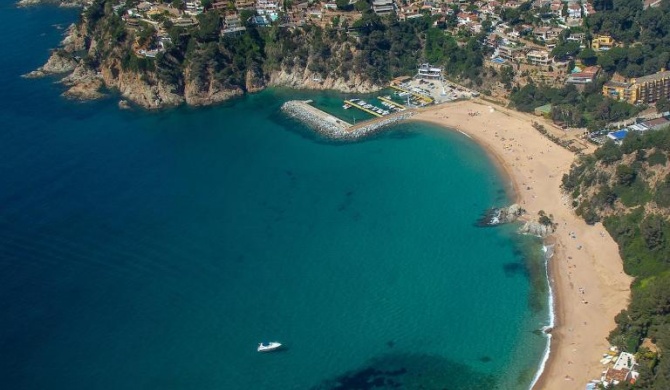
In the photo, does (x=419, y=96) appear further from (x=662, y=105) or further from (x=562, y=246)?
(x=562, y=246)

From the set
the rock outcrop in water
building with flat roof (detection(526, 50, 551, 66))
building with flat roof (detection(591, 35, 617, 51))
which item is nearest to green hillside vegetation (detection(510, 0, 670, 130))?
building with flat roof (detection(591, 35, 617, 51))

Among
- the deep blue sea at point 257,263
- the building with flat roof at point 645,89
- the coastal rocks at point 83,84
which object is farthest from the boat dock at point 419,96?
the coastal rocks at point 83,84

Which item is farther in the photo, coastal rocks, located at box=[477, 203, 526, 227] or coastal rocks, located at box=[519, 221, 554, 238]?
coastal rocks, located at box=[477, 203, 526, 227]

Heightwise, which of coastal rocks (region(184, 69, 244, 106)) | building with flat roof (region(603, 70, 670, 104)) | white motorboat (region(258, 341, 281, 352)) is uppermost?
building with flat roof (region(603, 70, 670, 104))

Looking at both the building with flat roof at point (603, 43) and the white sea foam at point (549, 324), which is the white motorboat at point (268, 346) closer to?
the white sea foam at point (549, 324)

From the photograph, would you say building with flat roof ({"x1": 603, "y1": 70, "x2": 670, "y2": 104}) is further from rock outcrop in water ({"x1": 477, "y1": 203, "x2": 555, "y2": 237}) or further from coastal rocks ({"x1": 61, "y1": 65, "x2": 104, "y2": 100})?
coastal rocks ({"x1": 61, "y1": 65, "x2": 104, "y2": 100})

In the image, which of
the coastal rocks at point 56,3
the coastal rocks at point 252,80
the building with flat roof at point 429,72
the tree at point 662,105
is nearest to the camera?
the tree at point 662,105

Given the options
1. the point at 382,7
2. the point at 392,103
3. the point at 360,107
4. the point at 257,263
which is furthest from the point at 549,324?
the point at 382,7

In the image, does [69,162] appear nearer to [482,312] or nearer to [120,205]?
[120,205]
